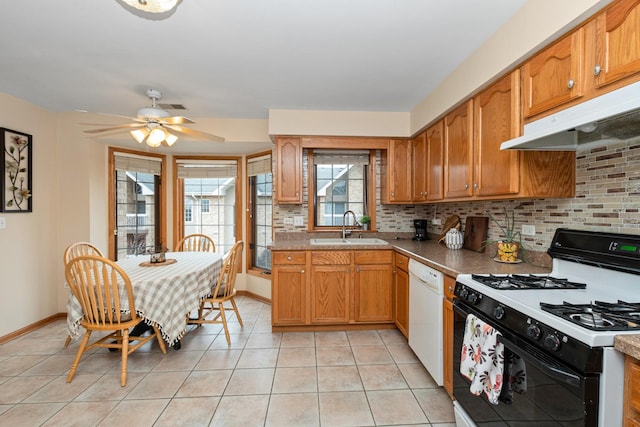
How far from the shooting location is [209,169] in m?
4.20

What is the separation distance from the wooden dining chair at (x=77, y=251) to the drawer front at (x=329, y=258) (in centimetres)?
198

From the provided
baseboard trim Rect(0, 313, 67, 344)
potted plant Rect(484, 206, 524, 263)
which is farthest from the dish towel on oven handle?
baseboard trim Rect(0, 313, 67, 344)

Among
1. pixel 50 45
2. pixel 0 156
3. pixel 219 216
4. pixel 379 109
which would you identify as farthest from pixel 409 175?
pixel 0 156

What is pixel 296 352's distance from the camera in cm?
257

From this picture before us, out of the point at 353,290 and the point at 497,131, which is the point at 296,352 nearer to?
the point at 353,290

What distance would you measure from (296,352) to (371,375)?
0.69 m

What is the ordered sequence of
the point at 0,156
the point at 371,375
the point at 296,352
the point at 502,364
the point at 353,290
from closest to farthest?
the point at 502,364 → the point at 371,375 → the point at 296,352 → the point at 0,156 → the point at 353,290

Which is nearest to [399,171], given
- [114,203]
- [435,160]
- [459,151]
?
[435,160]

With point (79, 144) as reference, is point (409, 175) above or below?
below

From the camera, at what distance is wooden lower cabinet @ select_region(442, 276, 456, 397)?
5.95ft

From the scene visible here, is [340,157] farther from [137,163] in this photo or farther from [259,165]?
[137,163]

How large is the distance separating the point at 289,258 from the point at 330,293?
540 millimetres

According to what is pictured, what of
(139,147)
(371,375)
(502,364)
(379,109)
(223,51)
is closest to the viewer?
(502,364)

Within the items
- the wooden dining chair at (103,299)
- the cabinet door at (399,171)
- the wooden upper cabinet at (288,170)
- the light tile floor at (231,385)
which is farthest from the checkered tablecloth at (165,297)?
the cabinet door at (399,171)
